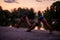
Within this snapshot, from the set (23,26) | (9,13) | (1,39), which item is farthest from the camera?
(9,13)

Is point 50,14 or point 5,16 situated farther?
point 5,16

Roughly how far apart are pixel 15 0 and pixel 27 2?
810 millimetres

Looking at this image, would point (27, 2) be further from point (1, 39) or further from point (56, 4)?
point (1, 39)

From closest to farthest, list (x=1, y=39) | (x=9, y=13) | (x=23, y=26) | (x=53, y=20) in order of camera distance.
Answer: (x=1, y=39), (x=53, y=20), (x=23, y=26), (x=9, y=13)

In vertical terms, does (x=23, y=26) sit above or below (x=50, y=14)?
below

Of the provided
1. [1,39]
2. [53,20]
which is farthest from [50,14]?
[1,39]

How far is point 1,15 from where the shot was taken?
14.8 meters

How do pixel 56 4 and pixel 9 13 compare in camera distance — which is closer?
pixel 56 4

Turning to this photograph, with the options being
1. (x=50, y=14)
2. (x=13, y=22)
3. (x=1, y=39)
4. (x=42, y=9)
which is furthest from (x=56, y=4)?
(x=1, y=39)

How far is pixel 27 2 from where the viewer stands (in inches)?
620

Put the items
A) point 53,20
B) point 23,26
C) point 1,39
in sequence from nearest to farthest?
point 1,39
point 53,20
point 23,26

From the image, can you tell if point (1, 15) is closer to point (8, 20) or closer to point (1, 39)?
point (8, 20)

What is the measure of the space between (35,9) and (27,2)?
78cm

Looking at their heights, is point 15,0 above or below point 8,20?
above
